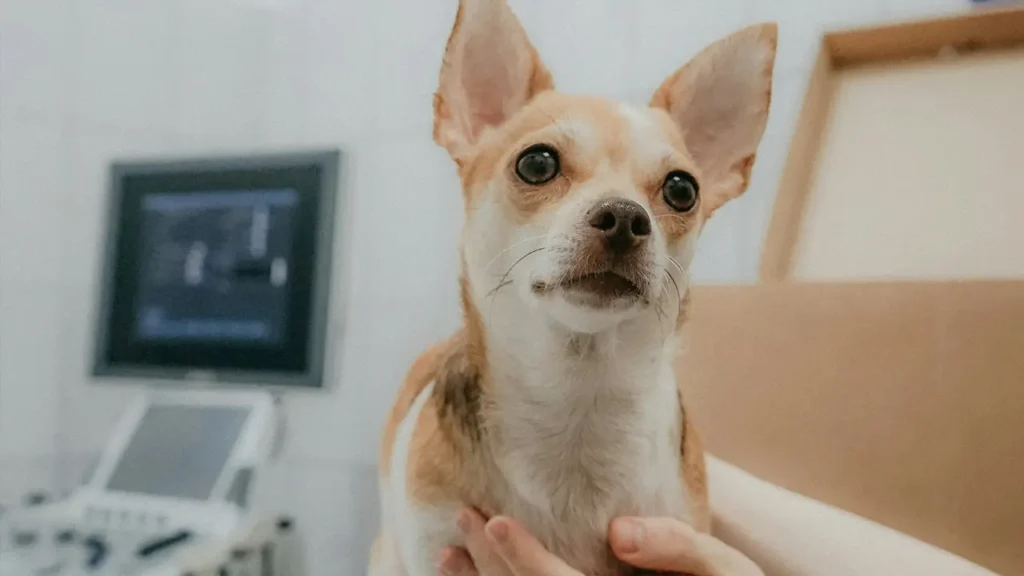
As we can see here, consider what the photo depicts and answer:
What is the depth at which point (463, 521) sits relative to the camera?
0.48 m

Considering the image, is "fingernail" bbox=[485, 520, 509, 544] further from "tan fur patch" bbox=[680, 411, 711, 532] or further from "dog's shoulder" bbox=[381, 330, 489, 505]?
"tan fur patch" bbox=[680, 411, 711, 532]

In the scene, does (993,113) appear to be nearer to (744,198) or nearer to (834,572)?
(744,198)

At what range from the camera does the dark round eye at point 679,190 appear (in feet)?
1.67

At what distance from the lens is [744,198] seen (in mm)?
829

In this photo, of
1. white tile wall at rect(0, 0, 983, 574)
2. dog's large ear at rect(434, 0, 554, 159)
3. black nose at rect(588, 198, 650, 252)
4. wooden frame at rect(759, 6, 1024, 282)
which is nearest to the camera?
black nose at rect(588, 198, 650, 252)

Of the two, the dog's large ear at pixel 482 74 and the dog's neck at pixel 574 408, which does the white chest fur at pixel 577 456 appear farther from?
the dog's large ear at pixel 482 74

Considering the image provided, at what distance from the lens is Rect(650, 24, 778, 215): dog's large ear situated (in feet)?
1.80

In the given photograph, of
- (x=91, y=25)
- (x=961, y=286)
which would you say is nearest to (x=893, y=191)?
(x=961, y=286)

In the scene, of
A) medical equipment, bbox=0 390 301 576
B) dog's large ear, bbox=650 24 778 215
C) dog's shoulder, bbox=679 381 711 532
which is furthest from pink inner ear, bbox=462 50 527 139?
medical equipment, bbox=0 390 301 576

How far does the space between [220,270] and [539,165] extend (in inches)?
25.3

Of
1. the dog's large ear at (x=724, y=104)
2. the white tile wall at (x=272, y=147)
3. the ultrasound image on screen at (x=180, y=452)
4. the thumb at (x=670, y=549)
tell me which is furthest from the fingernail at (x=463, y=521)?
the ultrasound image on screen at (x=180, y=452)

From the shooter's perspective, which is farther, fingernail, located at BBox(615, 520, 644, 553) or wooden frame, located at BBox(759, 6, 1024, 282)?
wooden frame, located at BBox(759, 6, 1024, 282)

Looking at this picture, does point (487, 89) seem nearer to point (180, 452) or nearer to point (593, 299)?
point (593, 299)

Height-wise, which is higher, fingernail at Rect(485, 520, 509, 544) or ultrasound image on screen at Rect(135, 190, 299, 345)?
ultrasound image on screen at Rect(135, 190, 299, 345)
